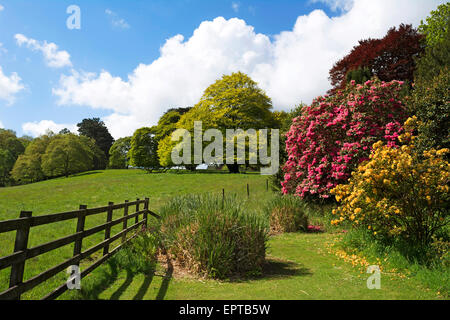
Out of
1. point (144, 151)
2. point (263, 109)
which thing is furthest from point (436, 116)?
point (144, 151)

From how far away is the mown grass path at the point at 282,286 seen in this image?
468 centimetres

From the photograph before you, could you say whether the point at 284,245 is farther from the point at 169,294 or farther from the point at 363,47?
the point at 363,47

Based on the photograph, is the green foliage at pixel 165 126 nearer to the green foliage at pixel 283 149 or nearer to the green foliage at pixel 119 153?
the green foliage at pixel 119 153

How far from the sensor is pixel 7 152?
55594mm

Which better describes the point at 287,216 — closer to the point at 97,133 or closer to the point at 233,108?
the point at 233,108

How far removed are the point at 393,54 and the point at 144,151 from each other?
119 ft

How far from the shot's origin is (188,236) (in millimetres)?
5988

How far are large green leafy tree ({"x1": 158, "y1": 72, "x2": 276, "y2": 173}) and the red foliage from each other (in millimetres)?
12390

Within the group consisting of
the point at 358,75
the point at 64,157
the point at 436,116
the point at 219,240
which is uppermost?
→ the point at 358,75

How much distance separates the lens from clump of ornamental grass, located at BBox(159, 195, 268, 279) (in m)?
5.71

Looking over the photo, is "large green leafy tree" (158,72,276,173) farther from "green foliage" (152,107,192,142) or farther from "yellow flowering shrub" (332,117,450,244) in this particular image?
"yellow flowering shrub" (332,117,450,244)

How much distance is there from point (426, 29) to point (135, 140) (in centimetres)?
3987

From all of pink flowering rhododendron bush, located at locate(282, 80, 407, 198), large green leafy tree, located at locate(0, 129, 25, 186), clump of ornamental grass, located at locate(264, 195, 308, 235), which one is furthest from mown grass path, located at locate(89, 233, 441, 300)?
large green leafy tree, located at locate(0, 129, 25, 186)
